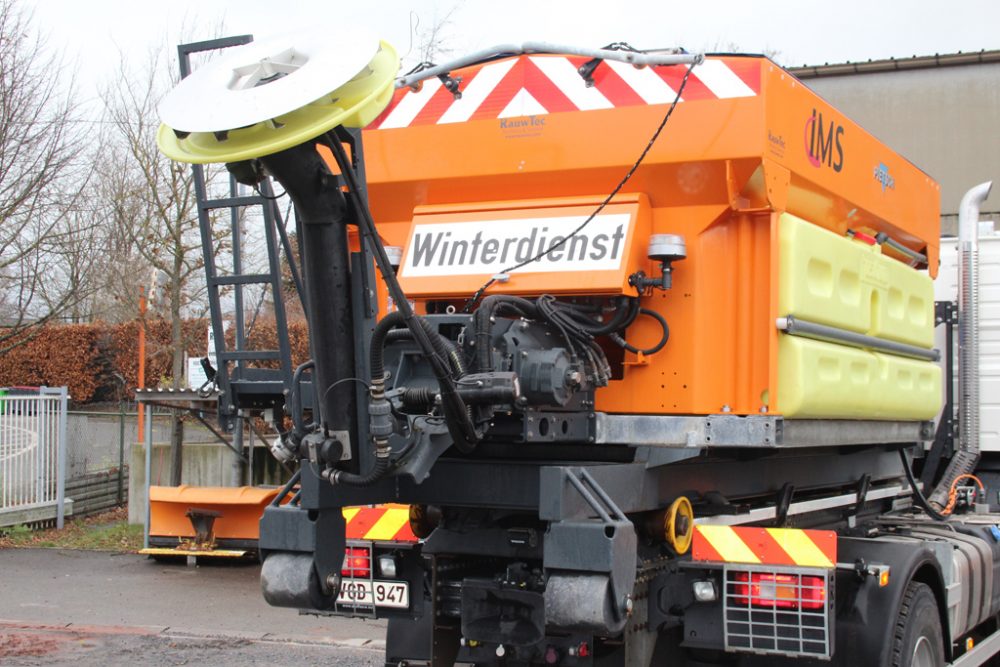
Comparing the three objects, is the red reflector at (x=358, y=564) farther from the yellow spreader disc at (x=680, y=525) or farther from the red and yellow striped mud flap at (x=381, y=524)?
the yellow spreader disc at (x=680, y=525)

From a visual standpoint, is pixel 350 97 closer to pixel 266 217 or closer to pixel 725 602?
pixel 266 217

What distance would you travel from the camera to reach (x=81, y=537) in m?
13.4

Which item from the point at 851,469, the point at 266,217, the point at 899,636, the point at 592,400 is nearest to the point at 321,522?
the point at 592,400

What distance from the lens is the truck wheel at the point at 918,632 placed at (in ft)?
17.2

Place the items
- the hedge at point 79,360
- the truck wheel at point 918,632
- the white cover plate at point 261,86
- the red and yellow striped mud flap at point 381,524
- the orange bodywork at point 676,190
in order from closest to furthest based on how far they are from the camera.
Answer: the white cover plate at point 261,86 < the orange bodywork at point 676,190 < the truck wheel at point 918,632 < the red and yellow striped mud flap at point 381,524 < the hedge at point 79,360

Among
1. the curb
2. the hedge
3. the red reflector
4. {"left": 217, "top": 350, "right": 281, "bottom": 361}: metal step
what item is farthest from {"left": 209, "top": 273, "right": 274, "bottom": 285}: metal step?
the hedge

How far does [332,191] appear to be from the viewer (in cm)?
405

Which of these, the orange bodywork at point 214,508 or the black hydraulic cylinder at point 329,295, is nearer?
the black hydraulic cylinder at point 329,295

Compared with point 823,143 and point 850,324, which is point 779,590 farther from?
point 823,143

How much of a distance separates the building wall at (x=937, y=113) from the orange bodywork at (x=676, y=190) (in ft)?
35.7

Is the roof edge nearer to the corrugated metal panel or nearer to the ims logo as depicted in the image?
the corrugated metal panel

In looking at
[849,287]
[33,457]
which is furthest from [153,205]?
[849,287]

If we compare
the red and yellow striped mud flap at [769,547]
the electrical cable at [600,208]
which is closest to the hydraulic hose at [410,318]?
the electrical cable at [600,208]

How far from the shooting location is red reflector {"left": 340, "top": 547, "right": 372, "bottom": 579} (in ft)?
17.7
